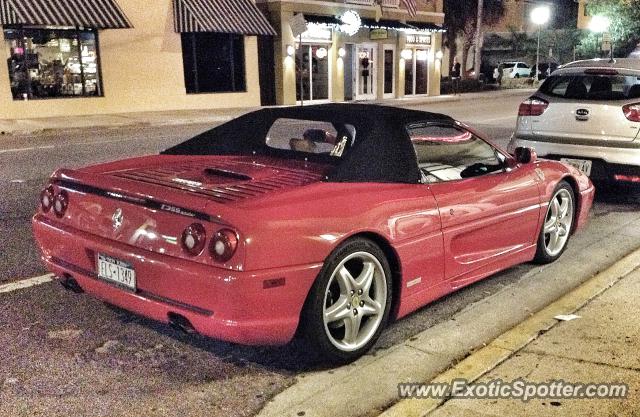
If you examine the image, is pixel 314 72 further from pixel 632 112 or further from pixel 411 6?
pixel 632 112

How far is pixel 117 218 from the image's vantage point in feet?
11.9

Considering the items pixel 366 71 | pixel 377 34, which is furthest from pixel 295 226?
pixel 377 34

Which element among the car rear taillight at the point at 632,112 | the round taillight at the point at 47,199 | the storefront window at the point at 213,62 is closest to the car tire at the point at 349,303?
the round taillight at the point at 47,199

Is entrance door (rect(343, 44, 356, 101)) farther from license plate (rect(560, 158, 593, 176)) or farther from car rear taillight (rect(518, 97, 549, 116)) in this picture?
license plate (rect(560, 158, 593, 176))

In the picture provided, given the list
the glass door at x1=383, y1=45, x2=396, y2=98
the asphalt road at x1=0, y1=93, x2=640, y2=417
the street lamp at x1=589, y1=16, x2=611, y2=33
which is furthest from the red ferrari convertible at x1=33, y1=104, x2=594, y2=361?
the street lamp at x1=589, y1=16, x2=611, y2=33

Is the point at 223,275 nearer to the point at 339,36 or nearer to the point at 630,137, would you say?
the point at 630,137

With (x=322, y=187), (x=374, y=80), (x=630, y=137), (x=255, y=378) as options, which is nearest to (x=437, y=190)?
(x=322, y=187)

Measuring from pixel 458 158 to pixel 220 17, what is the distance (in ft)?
61.6

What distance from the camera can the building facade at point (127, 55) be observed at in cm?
1902

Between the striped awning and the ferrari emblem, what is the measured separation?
19.2 m

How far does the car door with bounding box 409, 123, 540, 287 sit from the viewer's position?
14.1ft

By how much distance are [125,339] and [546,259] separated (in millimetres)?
3434

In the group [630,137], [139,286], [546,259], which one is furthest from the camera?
[630,137]

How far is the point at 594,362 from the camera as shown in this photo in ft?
12.1
